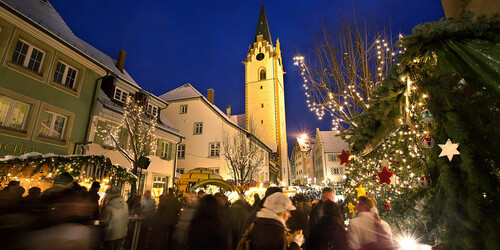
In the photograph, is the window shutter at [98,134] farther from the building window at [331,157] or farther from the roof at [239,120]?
the building window at [331,157]

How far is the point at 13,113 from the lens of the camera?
1063 centimetres

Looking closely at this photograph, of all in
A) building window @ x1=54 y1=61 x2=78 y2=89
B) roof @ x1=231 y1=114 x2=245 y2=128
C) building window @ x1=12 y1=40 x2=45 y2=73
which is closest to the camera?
building window @ x1=12 y1=40 x2=45 y2=73

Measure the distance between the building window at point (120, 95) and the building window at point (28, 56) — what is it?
4.85 meters

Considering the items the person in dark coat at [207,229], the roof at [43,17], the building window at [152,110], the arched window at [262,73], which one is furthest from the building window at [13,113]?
the arched window at [262,73]

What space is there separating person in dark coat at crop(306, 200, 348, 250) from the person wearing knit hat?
117cm

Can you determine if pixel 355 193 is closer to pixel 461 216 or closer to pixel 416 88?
pixel 416 88

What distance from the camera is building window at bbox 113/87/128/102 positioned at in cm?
1656

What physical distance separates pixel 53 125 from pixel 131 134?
368cm

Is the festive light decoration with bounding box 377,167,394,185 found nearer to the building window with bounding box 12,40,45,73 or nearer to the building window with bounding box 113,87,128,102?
the building window with bounding box 12,40,45,73

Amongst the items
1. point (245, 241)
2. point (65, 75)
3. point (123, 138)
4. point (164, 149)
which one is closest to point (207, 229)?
point (245, 241)

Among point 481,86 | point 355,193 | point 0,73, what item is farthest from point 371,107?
point 0,73

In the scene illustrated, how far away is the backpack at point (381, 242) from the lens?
11.9 feet

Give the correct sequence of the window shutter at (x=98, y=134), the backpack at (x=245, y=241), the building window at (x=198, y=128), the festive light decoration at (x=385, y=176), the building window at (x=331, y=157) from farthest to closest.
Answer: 1. the building window at (x=331, y=157)
2. the building window at (x=198, y=128)
3. the window shutter at (x=98, y=134)
4. the festive light decoration at (x=385, y=176)
5. the backpack at (x=245, y=241)

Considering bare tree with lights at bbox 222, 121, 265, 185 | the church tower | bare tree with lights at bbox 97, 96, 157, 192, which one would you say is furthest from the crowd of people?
the church tower
